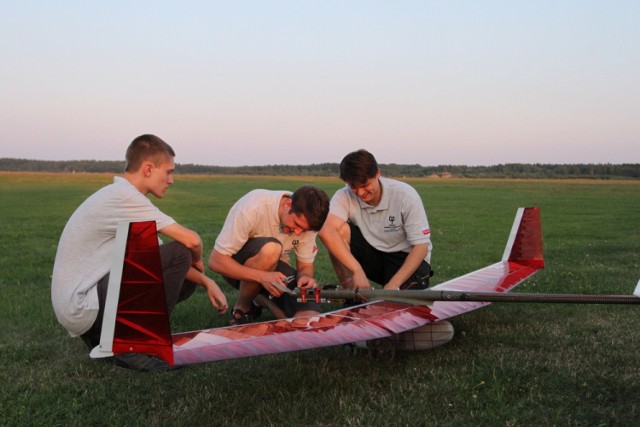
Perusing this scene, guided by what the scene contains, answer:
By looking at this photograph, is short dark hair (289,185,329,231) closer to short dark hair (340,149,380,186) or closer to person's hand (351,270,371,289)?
short dark hair (340,149,380,186)

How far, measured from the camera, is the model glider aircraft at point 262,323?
3.68 meters

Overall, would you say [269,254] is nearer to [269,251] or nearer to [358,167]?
[269,251]

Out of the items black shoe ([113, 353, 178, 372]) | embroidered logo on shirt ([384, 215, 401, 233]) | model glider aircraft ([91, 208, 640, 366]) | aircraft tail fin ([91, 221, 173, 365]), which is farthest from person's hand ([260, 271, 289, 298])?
aircraft tail fin ([91, 221, 173, 365])

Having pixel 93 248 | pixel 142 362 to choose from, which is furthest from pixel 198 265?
pixel 142 362

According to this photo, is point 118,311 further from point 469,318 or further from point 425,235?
point 469,318

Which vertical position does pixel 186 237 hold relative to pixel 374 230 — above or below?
above

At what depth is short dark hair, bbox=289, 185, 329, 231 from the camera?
5406 mm

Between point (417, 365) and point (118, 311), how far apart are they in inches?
109

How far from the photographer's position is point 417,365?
17.8 ft

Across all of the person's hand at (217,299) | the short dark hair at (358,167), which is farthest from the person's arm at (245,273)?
the short dark hair at (358,167)

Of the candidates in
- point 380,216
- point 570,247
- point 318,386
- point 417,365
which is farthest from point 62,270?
point 570,247

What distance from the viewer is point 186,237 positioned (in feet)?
16.3

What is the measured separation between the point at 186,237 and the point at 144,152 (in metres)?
0.78

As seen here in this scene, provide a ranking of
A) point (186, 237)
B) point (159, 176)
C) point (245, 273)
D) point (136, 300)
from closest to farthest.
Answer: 1. point (136, 300)
2. point (186, 237)
3. point (159, 176)
4. point (245, 273)
